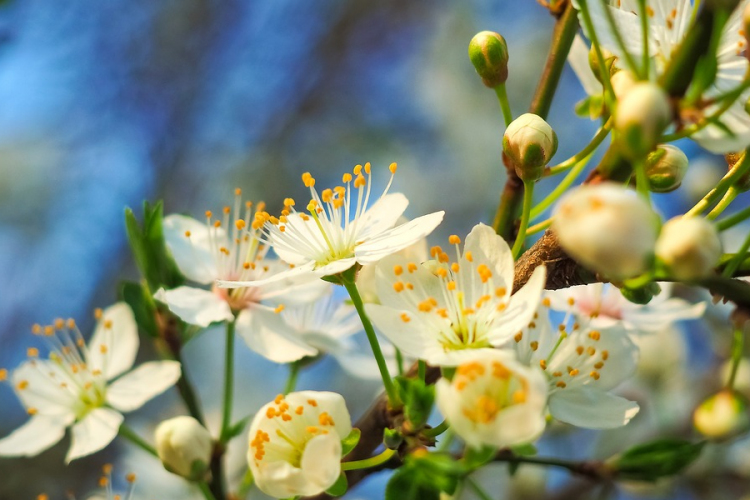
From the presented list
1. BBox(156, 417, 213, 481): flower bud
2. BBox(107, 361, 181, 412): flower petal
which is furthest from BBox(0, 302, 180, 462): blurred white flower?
BBox(156, 417, 213, 481): flower bud

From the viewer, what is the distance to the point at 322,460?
0.72 meters

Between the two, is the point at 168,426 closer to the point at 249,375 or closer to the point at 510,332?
the point at 510,332

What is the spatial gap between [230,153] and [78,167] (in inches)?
23.6

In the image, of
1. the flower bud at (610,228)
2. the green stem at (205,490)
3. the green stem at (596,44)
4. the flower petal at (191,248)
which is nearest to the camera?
the flower bud at (610,228)

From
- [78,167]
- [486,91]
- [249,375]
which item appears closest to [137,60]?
[78,167]

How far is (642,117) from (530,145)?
0.74ft

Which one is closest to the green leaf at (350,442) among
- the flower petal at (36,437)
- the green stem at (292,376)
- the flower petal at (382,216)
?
the flower petal at (382,216)

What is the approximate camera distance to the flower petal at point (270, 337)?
1024 millimetres

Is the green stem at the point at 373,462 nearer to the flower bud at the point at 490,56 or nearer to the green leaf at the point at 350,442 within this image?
Answer: the green leaf at the point at 350,442

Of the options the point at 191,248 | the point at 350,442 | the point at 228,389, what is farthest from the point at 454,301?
the point at 191,248

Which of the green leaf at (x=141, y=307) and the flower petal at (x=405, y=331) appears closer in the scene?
the flower petal at (x=405, y=331)

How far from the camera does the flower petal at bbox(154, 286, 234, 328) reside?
0.97 metres

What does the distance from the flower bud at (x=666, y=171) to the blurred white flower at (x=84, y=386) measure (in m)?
0.65

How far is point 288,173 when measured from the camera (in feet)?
10.5
